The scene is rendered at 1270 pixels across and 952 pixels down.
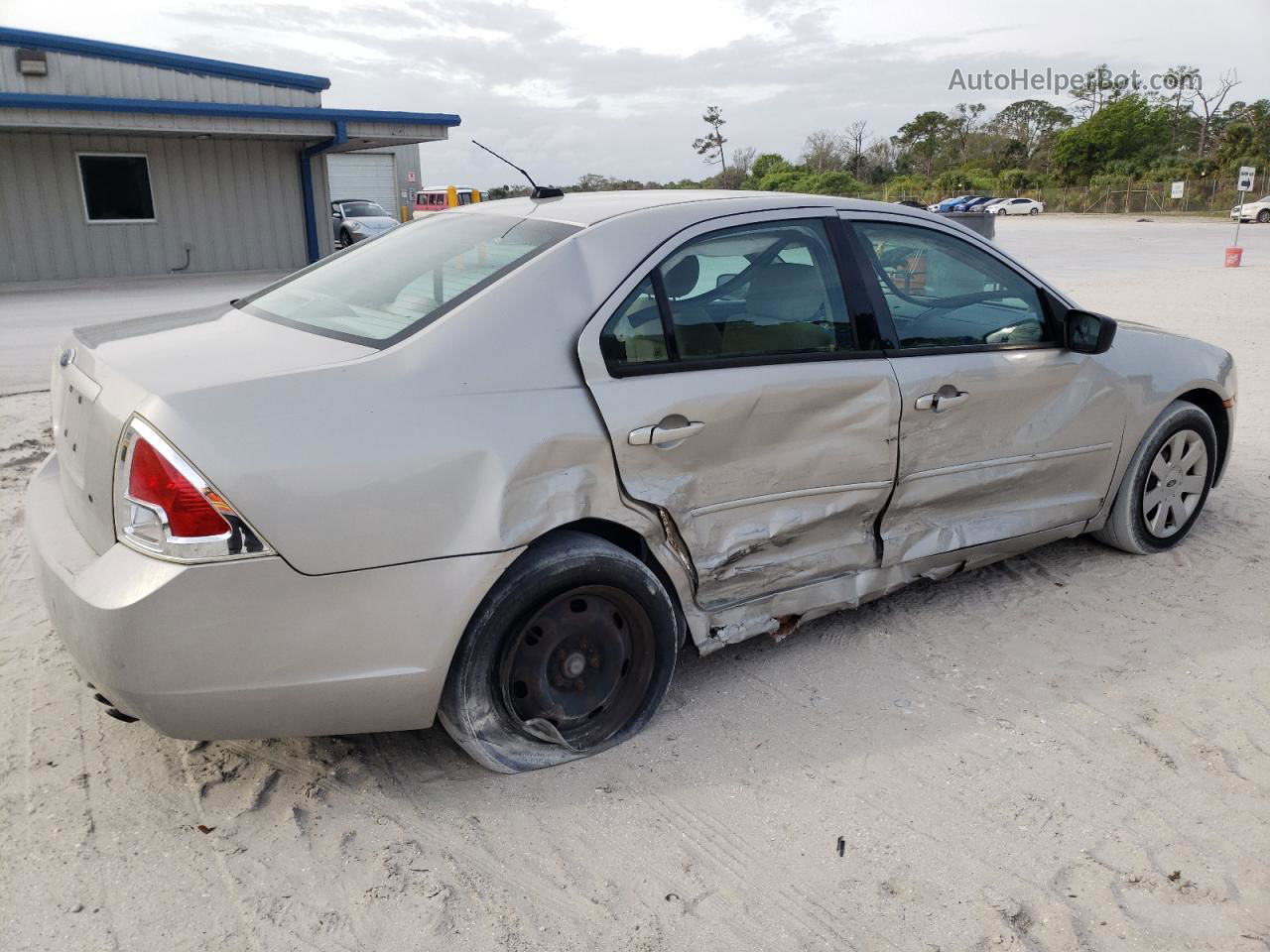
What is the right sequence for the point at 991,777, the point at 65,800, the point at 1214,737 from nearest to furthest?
the point at 65,800 → the point at 991,777 → the point at 1214,737

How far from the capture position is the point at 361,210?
2603 centimetres

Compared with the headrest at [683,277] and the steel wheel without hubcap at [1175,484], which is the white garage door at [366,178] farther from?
the headrest at [683,277]

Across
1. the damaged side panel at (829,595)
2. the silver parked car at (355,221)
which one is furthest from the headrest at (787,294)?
the silver parked car at (355,221)

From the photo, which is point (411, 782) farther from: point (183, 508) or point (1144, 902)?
point (1144, 902)

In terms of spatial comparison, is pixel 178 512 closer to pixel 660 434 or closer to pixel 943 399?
pixel 660 434

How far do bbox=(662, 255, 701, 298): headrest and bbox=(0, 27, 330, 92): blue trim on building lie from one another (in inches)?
683

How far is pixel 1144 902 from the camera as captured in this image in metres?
2.40

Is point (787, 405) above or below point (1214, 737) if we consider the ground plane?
above

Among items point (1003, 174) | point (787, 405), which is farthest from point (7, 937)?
point (1003, 174)

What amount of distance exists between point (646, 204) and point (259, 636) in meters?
1.80

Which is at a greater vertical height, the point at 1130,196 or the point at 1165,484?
the point at 1130,196

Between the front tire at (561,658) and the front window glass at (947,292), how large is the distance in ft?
4.61

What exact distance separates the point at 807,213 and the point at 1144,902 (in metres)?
2.29

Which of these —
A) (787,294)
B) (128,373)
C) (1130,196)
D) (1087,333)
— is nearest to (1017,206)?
(1130,196)
